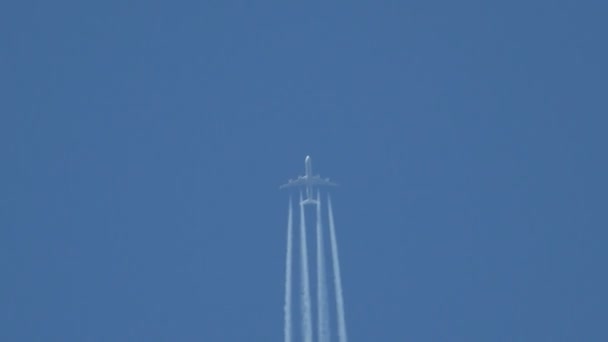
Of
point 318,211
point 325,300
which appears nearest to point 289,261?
point 318,211

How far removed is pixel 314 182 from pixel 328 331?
47.5ft

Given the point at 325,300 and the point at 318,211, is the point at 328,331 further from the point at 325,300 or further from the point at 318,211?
the point at 318,211

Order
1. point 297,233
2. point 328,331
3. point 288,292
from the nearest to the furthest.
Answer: point 328,331
point 288,292
point 297,233

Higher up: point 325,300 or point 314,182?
point 314,182

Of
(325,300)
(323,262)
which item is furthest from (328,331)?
(323,262)

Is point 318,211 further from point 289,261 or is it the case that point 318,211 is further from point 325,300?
point 325,300

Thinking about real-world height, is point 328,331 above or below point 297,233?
below

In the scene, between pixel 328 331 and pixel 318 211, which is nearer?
pixel 328 331

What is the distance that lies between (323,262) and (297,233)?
1031 centimetres

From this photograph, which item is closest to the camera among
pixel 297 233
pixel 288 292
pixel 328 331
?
pixel 328 331

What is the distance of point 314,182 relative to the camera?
172 metres

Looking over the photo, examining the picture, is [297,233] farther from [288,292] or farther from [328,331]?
[328,331]

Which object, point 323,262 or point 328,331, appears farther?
point 323,262

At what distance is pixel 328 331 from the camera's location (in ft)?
523
